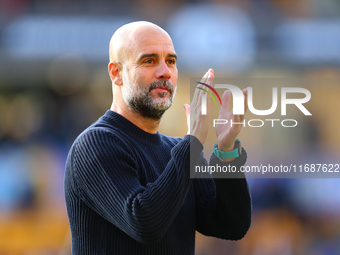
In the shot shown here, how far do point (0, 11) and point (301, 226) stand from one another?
176 inches

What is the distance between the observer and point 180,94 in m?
4.50

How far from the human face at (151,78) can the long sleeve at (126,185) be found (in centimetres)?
20

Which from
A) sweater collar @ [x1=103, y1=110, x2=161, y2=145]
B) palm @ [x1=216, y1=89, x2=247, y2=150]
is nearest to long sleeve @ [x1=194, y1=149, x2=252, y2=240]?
palm @ [x1=216, y1=89, x2=247, y2=150]

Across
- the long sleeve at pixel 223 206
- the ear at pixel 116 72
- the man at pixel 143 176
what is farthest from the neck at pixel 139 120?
the long sleeve at pixel 223 206

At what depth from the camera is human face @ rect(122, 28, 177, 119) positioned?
1.40 meters

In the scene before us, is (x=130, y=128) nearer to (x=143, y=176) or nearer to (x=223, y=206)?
(x=143, y=176)

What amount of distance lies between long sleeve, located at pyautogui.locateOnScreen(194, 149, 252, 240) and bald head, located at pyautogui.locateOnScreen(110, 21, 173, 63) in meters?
0.60

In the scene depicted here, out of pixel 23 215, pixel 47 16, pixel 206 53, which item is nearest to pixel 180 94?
pixel 206 53

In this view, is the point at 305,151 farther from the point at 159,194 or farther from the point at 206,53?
the point at 159,194

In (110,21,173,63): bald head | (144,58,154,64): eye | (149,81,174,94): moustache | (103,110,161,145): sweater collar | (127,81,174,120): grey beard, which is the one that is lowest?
(103,110,161,145): sweater collar

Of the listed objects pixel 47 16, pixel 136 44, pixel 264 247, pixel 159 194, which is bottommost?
pixel 264 247

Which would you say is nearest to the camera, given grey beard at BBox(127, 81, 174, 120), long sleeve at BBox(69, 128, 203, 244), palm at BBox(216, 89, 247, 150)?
long sleeve at BBox(69, 128, 203, 244)

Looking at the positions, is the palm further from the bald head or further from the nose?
the bald head

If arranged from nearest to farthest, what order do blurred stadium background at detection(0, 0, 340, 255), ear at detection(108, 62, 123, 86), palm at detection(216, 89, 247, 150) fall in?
1. palm at detection(216, 89, 247, 150)
2. ear at detection(108, 62, 123, 86)
3. blurred stadium background at detection(0, 0, 340, 255)
